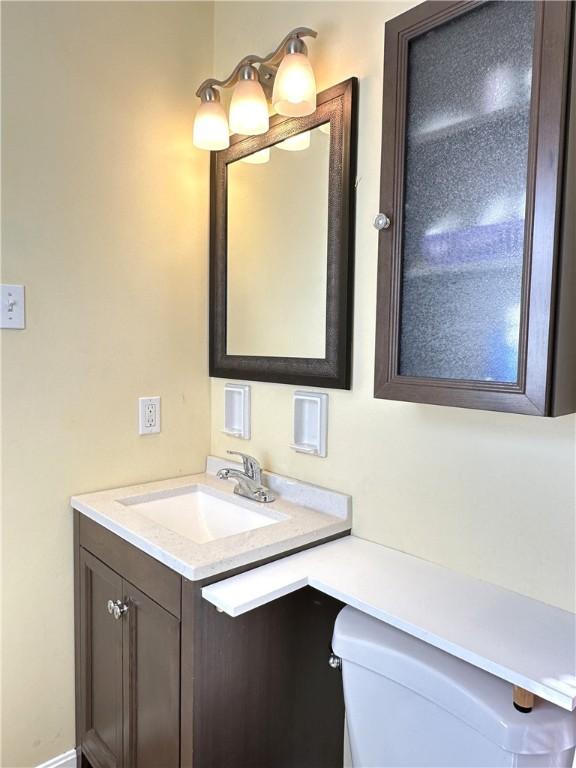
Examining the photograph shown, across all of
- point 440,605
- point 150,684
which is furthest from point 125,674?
point 440,605

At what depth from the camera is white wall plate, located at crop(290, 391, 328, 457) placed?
1355 mm

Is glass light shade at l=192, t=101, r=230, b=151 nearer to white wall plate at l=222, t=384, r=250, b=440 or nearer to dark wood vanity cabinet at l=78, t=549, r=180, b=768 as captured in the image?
white wall plate at l=222, t=384, r=250, b=440

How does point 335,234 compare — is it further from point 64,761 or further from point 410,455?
point 64,761

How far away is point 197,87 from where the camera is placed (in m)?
1.61

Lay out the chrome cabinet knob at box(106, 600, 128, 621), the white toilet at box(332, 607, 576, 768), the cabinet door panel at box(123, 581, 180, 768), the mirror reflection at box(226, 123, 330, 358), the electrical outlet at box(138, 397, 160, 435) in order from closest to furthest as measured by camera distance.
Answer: the white toilet at box(332, 607, 576, 768), the cabinet door panel at box(123, 581, 180, 768), the chrome cabinet knob at box(106, 600, 128, 621), the mirror reflection at box(226, 123, 330, 358), the electrical outlet at box(138, 397, 160, 435)

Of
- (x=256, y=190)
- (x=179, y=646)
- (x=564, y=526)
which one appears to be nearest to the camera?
(x=564, y=526)

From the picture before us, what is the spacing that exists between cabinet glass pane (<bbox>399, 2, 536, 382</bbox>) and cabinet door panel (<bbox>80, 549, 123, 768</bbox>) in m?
0.96

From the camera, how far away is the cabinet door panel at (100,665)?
4.21 ft

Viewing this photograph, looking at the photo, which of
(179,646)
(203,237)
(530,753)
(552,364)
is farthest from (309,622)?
(203,237)

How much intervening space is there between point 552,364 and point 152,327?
115 centimetres

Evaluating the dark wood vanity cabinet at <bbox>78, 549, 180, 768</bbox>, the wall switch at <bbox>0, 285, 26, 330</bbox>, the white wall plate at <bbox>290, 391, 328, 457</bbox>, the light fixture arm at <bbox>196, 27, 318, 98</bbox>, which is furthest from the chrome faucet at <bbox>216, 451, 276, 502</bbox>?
the light fixture arm at <bbox>196, 27, 318, 98</bbox>

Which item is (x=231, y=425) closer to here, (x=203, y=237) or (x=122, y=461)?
(x=122, y=461)

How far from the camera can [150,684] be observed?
1.15m

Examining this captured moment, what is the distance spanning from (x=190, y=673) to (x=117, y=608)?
31 centimetres
